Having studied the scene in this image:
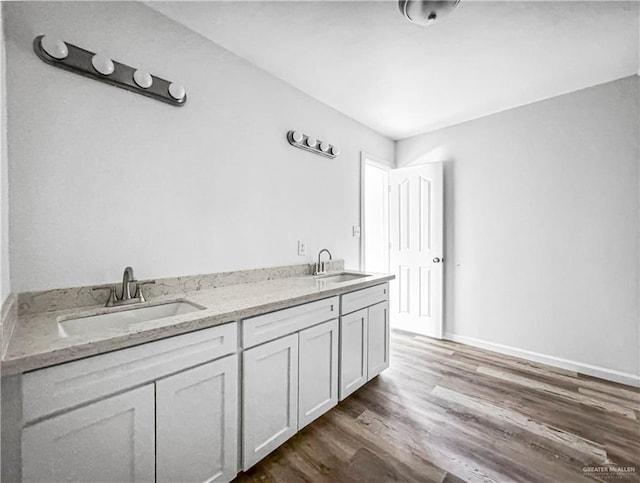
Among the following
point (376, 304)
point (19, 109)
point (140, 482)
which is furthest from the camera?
point (376, 304)

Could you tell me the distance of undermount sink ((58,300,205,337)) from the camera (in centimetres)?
125

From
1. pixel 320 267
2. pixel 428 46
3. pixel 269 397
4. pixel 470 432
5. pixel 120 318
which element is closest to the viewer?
pixel 120 318

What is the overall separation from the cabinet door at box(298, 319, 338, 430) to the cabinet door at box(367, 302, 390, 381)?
0.44 m

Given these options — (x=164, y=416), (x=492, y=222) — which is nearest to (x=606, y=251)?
(x=492, y=222)

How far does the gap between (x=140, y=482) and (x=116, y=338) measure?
591 mm

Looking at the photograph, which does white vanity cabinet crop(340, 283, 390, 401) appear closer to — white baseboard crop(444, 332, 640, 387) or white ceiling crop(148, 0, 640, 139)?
white baseboard crop(444, 332, 640, 387)

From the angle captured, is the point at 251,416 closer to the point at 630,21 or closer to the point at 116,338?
the point at 116,338

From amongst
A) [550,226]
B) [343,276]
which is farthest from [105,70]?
[550,226]

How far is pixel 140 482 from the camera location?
1088mm

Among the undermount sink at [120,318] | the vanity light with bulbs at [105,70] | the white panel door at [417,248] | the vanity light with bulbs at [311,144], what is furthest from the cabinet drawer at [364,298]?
the vanity light with bulbs at [105,70]

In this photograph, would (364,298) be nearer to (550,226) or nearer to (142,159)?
(142,159)

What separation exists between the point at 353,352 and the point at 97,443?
1567 millimetres

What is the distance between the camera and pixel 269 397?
1540mm

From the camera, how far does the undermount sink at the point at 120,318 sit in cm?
125
